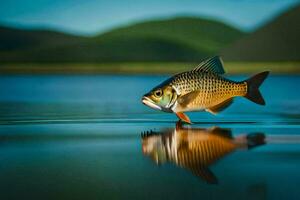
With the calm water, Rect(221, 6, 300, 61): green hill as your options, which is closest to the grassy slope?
Rect(221, 6, 300, 61): green hill

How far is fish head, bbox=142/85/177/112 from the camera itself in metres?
4.14

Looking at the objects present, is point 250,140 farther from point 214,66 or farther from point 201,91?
point 214,66

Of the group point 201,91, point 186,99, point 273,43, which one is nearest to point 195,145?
point 186,99

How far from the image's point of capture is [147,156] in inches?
124

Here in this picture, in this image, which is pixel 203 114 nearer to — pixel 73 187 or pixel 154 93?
pixel 154 93

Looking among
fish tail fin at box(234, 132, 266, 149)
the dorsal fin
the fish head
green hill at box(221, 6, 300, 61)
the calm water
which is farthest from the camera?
green hill at box(221, 6, 300, 61)

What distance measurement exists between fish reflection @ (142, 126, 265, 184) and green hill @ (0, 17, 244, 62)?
75.1ft

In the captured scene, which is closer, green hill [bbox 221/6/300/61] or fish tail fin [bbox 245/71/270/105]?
fish tail fin [bbox 245/71/270/105]

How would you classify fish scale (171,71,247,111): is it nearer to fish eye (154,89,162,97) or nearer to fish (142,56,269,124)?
fish (142,56,269,124)

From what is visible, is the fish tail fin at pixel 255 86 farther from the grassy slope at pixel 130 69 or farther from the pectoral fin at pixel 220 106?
the grassy slope at pixel 130 69

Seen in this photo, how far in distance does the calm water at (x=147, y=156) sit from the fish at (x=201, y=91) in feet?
0.63

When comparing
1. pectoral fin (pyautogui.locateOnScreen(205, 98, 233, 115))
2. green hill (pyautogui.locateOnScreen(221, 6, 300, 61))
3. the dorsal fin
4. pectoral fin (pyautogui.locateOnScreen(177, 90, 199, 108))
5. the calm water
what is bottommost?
the calm water

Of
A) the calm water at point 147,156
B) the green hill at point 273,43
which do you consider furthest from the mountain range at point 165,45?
the calm water at point 147,156

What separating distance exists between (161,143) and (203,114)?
88.7 inches
